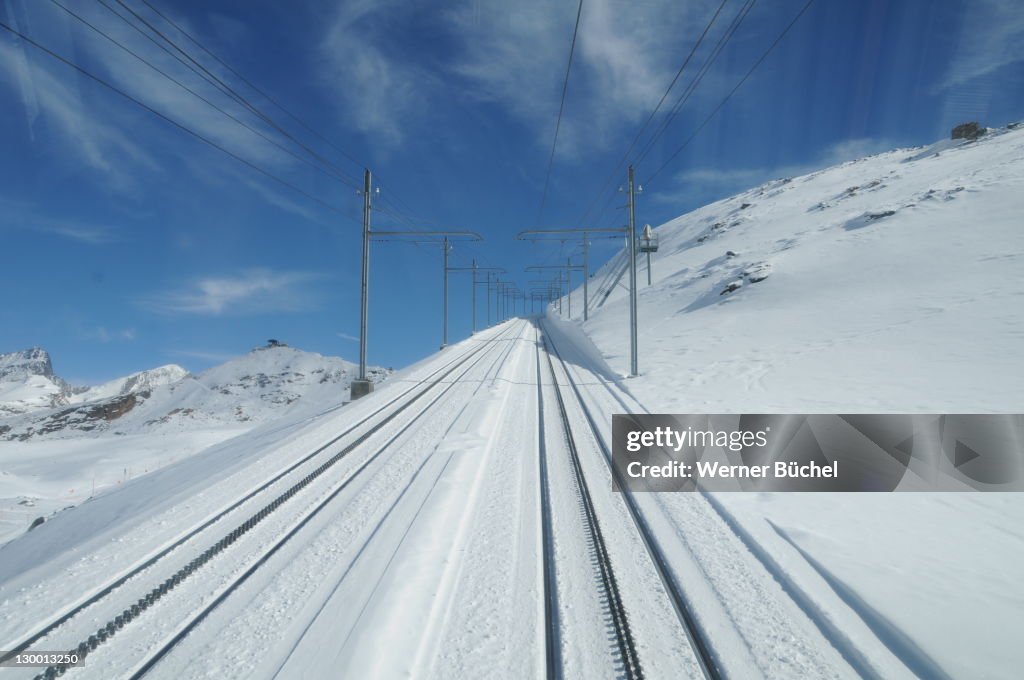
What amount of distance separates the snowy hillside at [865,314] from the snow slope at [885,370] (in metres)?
0.09

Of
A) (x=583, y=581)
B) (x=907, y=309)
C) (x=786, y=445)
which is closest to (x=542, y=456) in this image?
(x=583, y=581)

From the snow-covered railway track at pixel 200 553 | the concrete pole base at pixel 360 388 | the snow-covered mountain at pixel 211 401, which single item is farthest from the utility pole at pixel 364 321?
the snow-covered mountain at pixel 211 401

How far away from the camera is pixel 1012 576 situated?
3.75 metres

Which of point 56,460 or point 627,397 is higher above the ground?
point 627,397

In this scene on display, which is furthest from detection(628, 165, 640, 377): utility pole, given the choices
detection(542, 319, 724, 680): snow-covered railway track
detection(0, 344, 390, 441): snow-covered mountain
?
detection(0, 344, 390, 441): snow-covered mountain

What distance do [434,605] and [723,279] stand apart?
35.1 m

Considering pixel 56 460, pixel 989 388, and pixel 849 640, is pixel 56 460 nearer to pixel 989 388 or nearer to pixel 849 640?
pixel 849 640

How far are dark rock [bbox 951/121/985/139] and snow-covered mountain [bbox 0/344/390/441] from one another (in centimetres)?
8330

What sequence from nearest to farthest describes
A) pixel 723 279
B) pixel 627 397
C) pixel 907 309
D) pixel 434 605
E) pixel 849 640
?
pixel 849 640 < pixel 434 605 < pixel 627 397 < pixel 907 309 < pixel 723 279

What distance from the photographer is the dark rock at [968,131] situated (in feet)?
194

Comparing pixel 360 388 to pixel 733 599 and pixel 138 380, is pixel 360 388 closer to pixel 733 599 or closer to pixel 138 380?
pixel 733 599

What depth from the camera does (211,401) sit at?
41500 millimetres

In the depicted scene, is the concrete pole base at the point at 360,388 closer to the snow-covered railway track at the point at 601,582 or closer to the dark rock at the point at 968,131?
the snow-covered railway track at the point at 601,582

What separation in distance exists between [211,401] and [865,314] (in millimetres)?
49370
